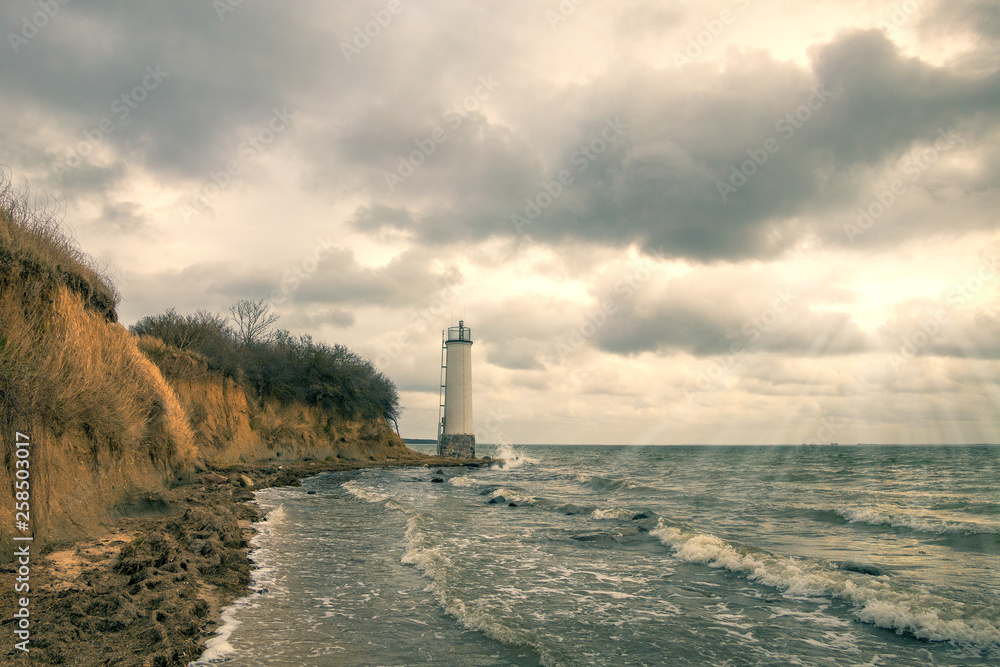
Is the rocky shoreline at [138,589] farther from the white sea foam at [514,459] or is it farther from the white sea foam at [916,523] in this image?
the white sea foam at [514,459]

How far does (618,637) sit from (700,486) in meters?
23.6

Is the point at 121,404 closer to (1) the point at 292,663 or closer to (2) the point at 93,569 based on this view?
(2) the point at 93,569

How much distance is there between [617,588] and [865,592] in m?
3.65

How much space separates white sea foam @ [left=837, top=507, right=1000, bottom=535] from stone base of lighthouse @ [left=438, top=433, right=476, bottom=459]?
3343cm

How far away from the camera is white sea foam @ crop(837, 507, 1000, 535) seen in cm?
1362

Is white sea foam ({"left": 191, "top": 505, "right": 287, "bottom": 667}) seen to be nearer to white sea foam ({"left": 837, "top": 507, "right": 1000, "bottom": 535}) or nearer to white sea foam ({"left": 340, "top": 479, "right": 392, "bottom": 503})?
white sea foam ({"left": 340, "top": 479, "right": 392, "bottom": 503})

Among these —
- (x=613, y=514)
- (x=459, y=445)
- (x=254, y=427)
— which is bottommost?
(x=459, y=445)

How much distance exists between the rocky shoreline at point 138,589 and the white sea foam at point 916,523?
16.1m

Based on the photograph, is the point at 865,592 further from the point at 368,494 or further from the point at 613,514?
the point at 368,494

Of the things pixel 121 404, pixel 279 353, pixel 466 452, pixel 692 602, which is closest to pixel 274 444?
pixel 279 353

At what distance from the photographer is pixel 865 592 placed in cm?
816

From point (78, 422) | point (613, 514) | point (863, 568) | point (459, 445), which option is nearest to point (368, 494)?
point (613, 514)

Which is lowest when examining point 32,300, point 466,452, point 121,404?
point 466,452

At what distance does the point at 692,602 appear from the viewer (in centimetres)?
816
